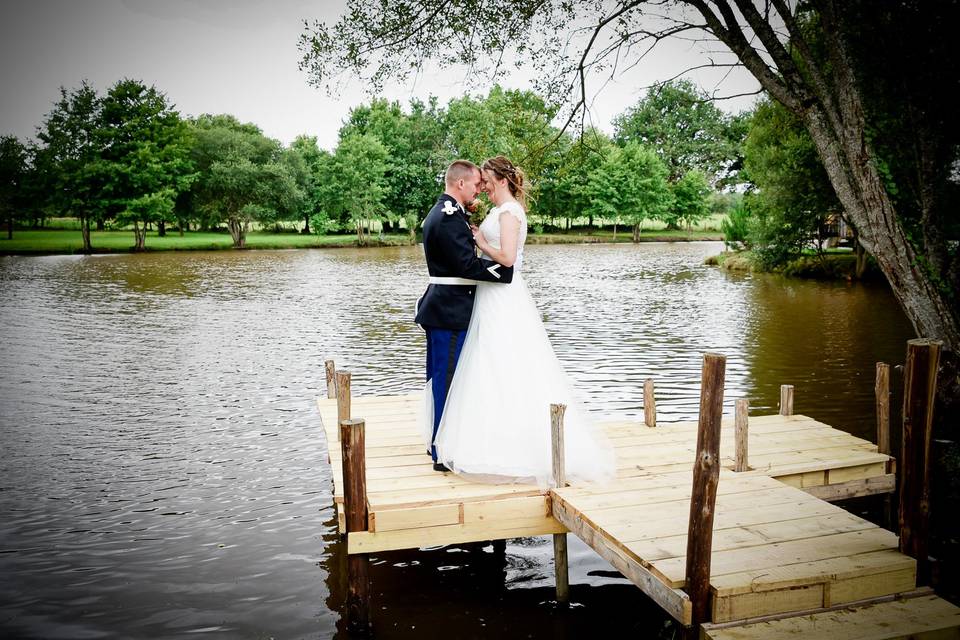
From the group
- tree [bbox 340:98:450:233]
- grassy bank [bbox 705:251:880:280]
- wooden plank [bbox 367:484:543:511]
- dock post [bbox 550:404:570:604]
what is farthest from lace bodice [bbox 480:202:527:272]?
tree [bbox 340:98:450:233]

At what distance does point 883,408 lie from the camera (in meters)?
7.79

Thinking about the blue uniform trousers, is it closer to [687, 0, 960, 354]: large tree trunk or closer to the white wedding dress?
the white wedding dress

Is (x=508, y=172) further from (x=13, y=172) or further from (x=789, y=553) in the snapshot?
(x=13, y=172)

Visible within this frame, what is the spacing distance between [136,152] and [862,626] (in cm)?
6179

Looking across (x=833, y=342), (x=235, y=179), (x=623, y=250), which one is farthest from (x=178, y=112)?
(x=833, y=342)

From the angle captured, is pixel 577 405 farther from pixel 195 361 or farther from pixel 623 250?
pixel 623 250

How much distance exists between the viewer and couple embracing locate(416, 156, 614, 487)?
237 inches

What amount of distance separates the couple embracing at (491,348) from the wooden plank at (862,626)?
2.13 metres

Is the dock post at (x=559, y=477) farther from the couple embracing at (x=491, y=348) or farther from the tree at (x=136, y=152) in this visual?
the tree at (x=136, y=152)

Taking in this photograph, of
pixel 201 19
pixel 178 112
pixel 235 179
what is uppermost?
pixel 201 19

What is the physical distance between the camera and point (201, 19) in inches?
2522

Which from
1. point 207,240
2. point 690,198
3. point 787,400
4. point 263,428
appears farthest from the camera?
point 690,198

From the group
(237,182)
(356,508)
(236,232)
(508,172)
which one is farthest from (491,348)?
(236,232)

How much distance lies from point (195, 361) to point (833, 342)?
51.7ft
